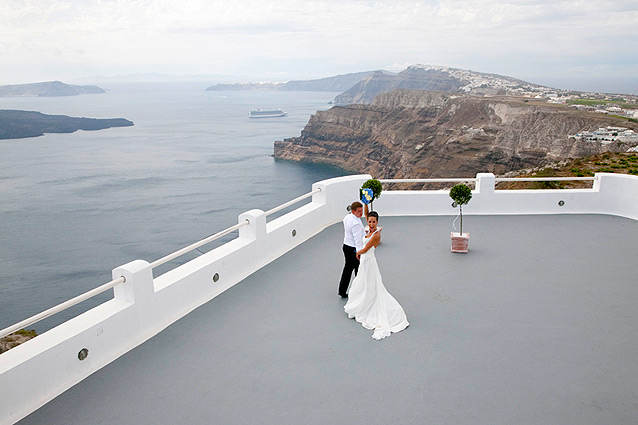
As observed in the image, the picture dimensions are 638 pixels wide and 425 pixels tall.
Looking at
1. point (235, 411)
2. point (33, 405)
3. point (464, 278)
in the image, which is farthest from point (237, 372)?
point (464, 278)

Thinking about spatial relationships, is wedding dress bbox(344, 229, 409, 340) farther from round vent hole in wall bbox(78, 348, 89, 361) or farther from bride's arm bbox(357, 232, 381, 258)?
round vent hole in wall bbox(78, 348, 89, 361)

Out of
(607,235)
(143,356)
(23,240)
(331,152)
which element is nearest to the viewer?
(143,356)

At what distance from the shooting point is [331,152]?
395 feet

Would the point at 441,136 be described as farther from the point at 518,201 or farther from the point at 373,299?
the point at 373,299

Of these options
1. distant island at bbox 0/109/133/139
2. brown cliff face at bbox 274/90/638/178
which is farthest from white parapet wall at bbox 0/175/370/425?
distant island at bbox 0/109/133/139

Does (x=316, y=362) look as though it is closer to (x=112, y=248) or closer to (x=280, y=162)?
(x=112, y=248)

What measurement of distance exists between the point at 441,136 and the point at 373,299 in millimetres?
103557

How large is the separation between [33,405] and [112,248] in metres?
49.9

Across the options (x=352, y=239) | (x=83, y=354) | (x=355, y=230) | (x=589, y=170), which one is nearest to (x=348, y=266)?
(x=352, y=239)

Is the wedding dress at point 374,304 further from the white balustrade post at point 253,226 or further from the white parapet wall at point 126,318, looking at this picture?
the white balustrade post at point 253,226

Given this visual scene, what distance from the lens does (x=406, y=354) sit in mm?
4844

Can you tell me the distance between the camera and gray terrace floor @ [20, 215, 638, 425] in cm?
402

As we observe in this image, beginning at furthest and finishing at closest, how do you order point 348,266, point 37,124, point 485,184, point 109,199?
point 37,124, point 109,199, point 485,184, point 348,266

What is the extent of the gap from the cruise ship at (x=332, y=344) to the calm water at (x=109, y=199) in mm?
36963
